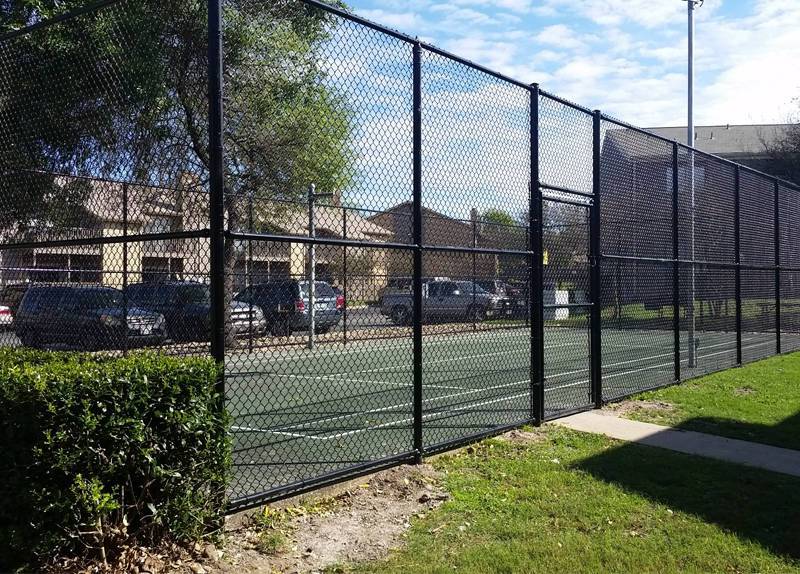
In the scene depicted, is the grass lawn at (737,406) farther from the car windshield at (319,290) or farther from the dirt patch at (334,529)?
the car windshield at (319,290)

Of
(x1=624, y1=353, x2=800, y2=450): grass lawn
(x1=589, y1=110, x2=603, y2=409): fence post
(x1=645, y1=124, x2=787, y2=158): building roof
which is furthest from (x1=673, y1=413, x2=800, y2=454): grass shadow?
(x1=645, y1=124, x2=787, y2=158): building roof

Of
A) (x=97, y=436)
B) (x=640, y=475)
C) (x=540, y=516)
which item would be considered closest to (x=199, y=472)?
(x=97, y=436)

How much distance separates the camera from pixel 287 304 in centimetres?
1138

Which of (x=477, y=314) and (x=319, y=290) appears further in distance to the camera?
(x=319, y=290)

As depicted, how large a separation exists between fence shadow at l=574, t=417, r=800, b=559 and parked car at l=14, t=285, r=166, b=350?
6570 millimetres

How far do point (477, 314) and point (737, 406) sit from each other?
3569 millimetres

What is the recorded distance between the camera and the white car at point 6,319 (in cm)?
813

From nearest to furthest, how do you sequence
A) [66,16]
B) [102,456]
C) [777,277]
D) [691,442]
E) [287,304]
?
1. [102,456]
2. [66,16]
3. [691,442]
4. [287,304]
5. [777,277]

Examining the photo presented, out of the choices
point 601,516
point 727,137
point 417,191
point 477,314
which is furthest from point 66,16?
point 727,137

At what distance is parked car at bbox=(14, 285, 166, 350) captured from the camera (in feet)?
30.1

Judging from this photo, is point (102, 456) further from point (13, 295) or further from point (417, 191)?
point (13, 295)

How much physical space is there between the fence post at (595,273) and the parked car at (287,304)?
361 cm

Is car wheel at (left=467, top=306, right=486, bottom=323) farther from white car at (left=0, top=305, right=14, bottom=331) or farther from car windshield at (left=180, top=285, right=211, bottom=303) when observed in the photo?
white car at (left=0, top=305, right=14, bottom=331)

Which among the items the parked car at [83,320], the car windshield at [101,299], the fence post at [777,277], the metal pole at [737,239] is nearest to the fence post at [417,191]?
the parked car at [83,320]
